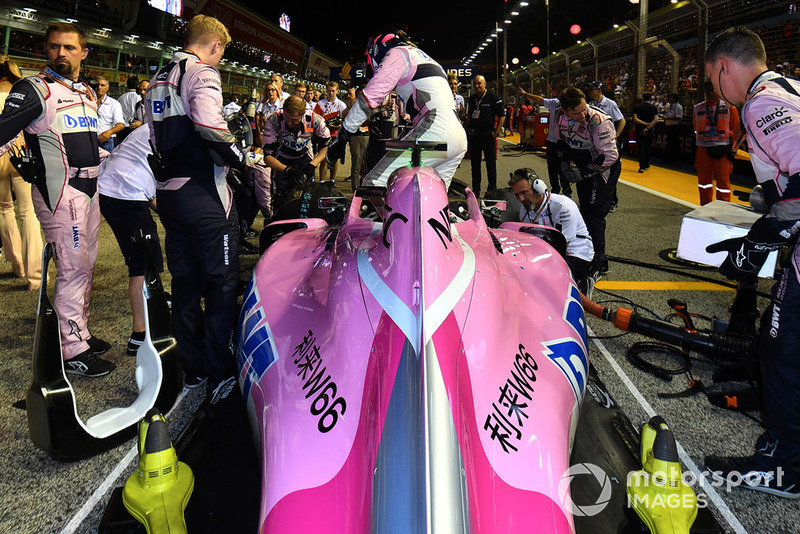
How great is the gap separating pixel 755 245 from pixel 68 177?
12.9ft

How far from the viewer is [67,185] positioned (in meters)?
3.38

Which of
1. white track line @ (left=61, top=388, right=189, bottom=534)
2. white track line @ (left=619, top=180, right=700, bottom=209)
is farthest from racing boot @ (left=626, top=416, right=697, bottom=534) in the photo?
white track line @ (left=619, top=180, right=700, bottom=209)

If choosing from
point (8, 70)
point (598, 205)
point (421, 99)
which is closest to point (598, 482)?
point (421, 99)

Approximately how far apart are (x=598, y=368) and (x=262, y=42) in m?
48.7

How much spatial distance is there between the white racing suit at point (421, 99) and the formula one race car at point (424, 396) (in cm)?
189

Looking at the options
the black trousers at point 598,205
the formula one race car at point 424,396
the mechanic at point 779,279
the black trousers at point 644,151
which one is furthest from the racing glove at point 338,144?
the black trousers at point 644,151

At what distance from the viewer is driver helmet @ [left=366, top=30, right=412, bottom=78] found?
14.2 feet

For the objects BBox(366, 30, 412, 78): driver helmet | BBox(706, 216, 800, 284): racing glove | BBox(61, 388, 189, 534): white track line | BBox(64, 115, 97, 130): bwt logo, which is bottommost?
BBox(61, 388, 189, 534): white track line

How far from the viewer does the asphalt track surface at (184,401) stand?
7.35 ft

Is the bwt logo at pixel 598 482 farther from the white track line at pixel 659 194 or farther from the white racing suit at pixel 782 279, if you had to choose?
the white track line at pixel 659 194

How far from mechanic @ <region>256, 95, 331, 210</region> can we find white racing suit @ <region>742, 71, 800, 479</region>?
15.8ft

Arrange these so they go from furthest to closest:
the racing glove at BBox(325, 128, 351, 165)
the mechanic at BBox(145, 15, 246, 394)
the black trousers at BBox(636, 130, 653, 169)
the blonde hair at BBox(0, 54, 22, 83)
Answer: the black trousers at BBox(636, 130, 653, 169) < the blonde hair at BBox(0, 54, 22, 83) < the racing glove at BBox(325, 128, 351, 165) < the mechanic at BBox(145, 15, 246, 394)

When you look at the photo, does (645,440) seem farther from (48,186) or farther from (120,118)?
(120,118)

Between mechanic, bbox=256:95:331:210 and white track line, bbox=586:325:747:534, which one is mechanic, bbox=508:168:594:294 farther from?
mechanic, bbox=256:95:331:210
